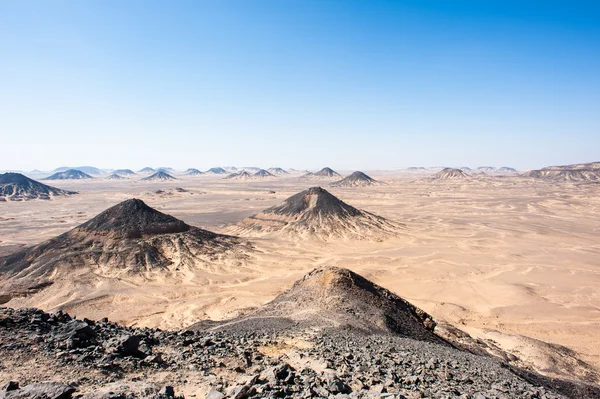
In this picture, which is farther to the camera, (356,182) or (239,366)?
(356,182)

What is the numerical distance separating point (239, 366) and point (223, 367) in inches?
15.8

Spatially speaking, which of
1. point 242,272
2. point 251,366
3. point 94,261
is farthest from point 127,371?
point 94,261

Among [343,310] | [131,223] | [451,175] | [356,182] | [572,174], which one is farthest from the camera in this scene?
[451,175]

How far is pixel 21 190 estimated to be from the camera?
362 ft

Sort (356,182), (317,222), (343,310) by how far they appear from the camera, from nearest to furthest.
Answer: (343,310)
(317,222)
(356,182)

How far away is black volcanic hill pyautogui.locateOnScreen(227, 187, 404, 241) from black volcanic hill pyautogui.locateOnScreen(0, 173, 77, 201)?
8932cm

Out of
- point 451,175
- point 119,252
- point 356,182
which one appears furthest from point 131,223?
point 451,175

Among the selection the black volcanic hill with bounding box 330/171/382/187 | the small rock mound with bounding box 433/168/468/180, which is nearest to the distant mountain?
the small rock mound with bounding box 433/168/468/180

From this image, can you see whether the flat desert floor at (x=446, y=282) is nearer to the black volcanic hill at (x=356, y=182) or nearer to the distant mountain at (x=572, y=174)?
the black volcanic hill at (x=356, y=182)

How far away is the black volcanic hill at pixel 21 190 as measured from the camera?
106144 millimetres

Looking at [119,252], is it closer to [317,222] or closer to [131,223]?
[131,223]

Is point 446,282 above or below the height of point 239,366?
below

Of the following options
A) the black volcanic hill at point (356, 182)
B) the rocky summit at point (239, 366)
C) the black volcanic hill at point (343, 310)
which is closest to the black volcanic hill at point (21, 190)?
the black volcanic hill at point (356, 182)

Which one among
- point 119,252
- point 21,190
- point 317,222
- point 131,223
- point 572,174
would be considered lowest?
point 119,252
